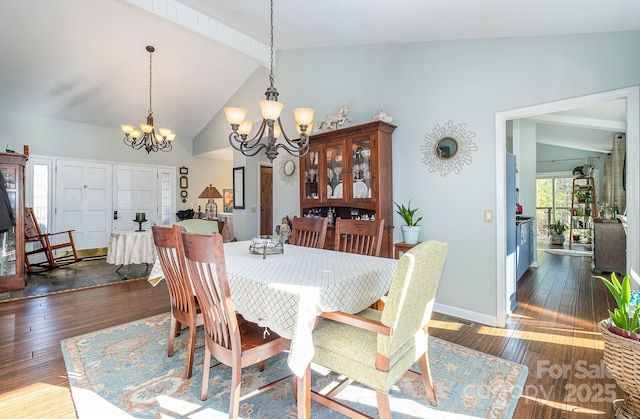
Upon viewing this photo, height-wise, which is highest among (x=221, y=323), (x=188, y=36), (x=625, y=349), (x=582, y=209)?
(x=188, y=36)

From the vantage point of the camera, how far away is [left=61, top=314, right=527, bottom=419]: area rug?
174cm

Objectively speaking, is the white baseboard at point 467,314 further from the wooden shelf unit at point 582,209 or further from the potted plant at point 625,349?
the wooden shelf unit at point 582,209

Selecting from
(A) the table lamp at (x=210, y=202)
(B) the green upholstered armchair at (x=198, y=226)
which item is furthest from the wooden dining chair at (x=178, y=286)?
(A) the table lamp at (x=210, y=202)

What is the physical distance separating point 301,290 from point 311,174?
288 centimetres

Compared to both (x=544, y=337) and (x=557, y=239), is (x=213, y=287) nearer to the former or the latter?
(x=544, y=337)

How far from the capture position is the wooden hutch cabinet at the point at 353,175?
11.4 feet

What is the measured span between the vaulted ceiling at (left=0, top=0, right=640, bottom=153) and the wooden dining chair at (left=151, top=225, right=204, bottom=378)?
247 centimetres

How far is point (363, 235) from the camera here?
8.60ft

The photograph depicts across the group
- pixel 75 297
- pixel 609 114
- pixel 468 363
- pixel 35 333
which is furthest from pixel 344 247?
pixel 609 114

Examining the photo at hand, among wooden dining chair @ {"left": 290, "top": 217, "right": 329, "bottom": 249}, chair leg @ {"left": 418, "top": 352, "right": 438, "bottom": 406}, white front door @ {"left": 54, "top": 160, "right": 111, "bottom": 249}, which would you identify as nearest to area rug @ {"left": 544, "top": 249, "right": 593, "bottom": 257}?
wooden dining chair @ {"left": 290, "top": 217, "right": 329, "bottom": 249}

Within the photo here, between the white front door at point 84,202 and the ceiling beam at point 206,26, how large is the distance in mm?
4130

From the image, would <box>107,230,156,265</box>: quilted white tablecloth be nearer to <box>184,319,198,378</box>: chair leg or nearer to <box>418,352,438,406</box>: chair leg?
<box>184,319,198,378</box>: chair leg

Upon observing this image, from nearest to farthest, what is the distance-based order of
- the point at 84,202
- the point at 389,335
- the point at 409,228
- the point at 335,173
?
the point at 389,335
the point at 409,228
the point at 335,173
the point at 84,202

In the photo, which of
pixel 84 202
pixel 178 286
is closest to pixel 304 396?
pixel 178 286
